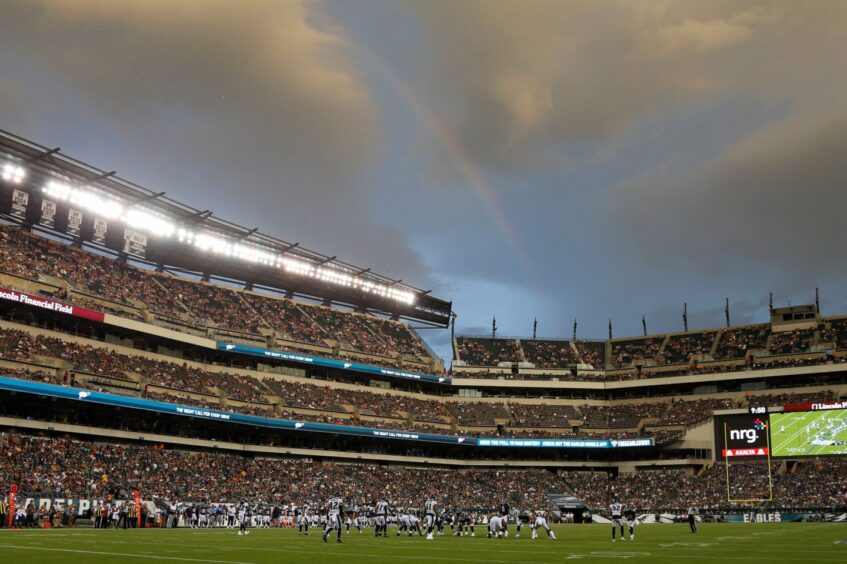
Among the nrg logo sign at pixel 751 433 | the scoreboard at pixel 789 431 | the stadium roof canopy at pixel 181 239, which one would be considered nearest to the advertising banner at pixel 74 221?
the stadium roof canopy at pixel 181 239

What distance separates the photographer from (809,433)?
6638cm

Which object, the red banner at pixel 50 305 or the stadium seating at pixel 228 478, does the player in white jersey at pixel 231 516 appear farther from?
the red banner at pixel 50 305

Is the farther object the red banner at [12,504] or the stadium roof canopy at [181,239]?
the stadium roof canopy at [181,239]

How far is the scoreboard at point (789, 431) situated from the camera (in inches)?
2579

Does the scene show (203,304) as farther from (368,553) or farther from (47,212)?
(368,553)

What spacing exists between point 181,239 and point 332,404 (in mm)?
21343

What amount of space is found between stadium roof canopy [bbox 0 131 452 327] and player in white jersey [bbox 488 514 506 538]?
129ft

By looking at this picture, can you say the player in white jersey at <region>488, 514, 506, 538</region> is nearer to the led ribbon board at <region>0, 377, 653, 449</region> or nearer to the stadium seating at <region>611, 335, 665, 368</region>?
the led ribbon board at <region>0, 377, 653, 449</region>

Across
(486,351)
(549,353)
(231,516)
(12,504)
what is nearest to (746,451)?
(549,353)

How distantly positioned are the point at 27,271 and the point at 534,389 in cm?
5575

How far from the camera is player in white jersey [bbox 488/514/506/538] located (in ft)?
123

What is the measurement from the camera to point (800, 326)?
86.6 meters

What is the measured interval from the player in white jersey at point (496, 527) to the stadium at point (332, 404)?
4.5 inches

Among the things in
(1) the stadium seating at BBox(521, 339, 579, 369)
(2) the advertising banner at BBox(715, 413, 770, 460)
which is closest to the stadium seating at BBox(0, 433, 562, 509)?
(1) the stadium seating at BBox(521, 339, 579, 369)
